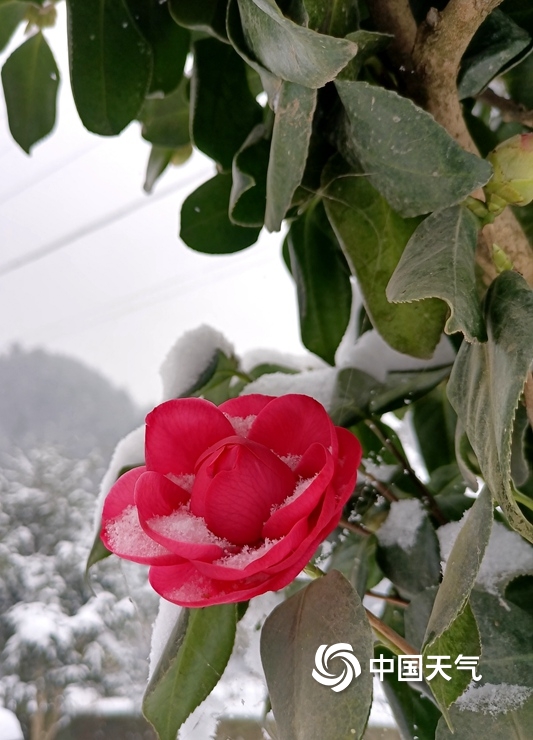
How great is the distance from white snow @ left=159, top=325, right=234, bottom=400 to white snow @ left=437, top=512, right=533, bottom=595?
0.59ft

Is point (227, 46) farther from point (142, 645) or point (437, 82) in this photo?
point (142, 645)

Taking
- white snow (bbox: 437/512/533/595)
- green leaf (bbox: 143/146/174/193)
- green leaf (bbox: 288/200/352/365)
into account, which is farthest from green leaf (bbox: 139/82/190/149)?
white snow (bbox: 437/512/533/595)

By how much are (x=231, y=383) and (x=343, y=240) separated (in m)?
0.17

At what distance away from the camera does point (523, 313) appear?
25 cm

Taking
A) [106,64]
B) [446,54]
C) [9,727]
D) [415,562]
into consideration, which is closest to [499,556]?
[415,562]

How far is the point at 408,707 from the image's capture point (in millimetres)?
383

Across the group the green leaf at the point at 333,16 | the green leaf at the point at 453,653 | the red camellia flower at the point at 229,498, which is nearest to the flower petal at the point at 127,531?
the red camellia flower at the point at 229,498

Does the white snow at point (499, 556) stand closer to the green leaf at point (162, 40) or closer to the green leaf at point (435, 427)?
the green leaf at point (435, 427)

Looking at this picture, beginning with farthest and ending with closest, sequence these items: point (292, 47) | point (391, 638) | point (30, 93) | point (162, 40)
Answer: point (30, 93), point (162, 40), point (391, 638), point (292, 47)

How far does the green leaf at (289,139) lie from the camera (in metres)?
0.26

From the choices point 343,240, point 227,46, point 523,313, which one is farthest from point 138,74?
point 523,313

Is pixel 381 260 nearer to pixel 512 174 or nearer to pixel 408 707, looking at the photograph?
pixel 512 174

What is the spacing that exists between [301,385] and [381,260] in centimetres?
11

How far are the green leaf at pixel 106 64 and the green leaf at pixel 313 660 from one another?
32 cm
